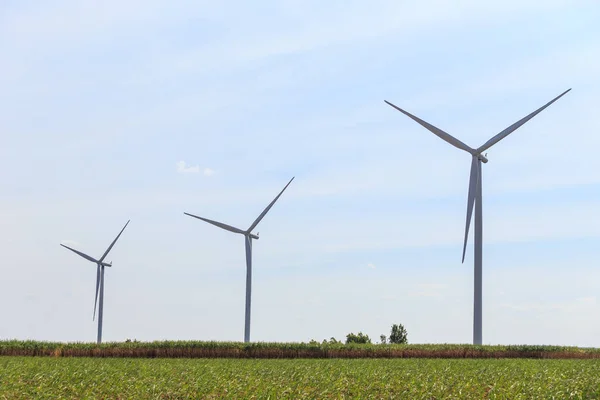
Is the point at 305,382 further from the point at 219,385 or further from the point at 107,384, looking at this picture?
the point at 107,384

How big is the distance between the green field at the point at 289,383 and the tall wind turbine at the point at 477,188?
22.8 meters

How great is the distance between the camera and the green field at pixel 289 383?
30328 millimetres

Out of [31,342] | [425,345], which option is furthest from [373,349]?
[31,342]

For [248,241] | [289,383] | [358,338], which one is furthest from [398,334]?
[289,383]

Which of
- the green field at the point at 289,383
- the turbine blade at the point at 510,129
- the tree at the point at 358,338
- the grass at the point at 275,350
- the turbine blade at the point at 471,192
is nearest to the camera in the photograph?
the green field at the point at 289,383

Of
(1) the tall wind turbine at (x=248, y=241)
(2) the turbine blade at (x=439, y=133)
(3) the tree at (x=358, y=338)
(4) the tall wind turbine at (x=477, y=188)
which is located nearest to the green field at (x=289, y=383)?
(4) the tall wind turbine at (x=477, y=188)

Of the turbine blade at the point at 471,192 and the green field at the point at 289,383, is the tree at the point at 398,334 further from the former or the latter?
the green field at the point at 289,383

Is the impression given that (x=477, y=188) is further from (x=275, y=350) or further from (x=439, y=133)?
(x=275, y=350)

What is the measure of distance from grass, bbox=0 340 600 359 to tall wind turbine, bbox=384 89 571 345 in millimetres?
2564

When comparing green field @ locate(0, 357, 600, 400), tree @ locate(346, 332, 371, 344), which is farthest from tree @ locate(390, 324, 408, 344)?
green field @ locate(0, 357, 600, 400)

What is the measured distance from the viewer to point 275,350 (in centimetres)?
6456

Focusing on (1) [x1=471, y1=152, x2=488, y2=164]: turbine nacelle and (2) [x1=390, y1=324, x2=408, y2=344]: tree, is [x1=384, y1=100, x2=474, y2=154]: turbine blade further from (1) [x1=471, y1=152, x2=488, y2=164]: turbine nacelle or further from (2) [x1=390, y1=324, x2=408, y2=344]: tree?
(2) [x1=390, y1=324, x2=408, y2=344]: tree

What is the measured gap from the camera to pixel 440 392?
1205 inches

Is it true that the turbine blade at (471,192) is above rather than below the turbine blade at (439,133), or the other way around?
below
